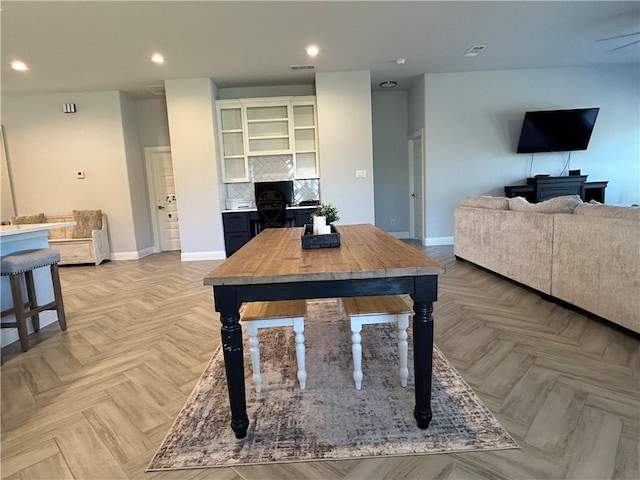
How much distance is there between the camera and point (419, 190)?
6.46 meters

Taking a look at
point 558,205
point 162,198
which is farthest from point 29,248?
point 558,205

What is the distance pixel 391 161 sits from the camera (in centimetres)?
686

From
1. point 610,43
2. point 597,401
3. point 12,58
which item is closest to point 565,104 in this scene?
point 610,43

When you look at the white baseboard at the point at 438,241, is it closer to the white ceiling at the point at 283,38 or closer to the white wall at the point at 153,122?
the white ceiling at the point at 283,38

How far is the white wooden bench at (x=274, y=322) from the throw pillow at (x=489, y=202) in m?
2.82

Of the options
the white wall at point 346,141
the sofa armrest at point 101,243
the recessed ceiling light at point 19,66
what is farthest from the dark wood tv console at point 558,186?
the recessed ceiling light at point 19,66

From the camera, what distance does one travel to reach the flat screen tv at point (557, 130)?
5.46 metres

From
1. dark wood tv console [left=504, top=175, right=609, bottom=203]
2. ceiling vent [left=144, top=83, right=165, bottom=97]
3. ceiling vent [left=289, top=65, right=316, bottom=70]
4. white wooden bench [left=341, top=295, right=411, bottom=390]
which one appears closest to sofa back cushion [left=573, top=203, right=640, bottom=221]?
white wooden bench [left=341, top=295, right=411, bottom=390]

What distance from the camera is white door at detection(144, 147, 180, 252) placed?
6.66 meters

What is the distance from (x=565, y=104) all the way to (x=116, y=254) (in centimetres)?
831

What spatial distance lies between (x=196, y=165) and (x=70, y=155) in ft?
7.96

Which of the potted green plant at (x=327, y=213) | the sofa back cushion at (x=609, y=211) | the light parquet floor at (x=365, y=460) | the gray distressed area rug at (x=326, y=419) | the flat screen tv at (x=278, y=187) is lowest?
the light parquet floor at (x=365, y=460)

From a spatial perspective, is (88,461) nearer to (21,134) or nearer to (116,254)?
(116,254)

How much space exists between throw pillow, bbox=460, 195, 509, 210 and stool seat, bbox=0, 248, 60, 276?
4.21m
